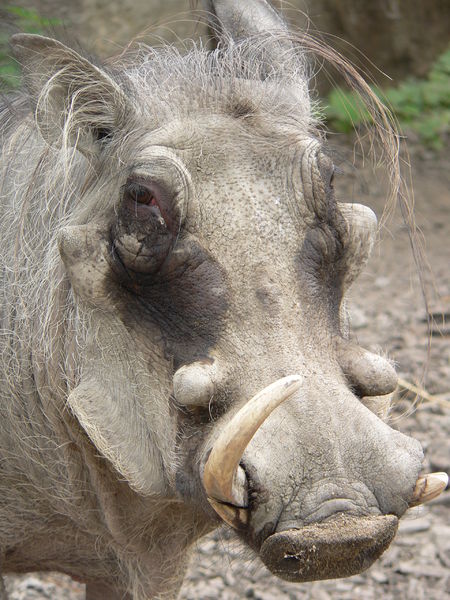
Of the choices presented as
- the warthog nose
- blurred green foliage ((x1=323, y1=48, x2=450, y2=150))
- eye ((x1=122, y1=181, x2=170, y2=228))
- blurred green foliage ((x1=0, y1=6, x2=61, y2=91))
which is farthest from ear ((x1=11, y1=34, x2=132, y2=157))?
blurred green foliage ((x1=323, y1=48, x2=450, y2=150))

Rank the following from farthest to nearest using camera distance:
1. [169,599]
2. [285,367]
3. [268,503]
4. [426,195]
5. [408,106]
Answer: [408,106]
[426,195]
[169,599]
[285,367]
[268,503]

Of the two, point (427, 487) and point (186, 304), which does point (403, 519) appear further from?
point (186, 304)

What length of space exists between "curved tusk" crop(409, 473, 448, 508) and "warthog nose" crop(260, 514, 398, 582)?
116 mm

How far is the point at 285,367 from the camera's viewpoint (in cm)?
216

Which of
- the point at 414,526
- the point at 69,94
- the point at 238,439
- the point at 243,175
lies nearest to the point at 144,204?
the point at 243,175

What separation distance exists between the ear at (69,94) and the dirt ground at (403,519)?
69 centimetres

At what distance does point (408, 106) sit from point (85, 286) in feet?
22.9

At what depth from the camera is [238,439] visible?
197cm

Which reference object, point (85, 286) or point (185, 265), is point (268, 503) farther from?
point (85, 286)

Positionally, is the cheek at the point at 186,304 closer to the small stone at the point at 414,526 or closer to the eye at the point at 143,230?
the eye at the point at 143,230

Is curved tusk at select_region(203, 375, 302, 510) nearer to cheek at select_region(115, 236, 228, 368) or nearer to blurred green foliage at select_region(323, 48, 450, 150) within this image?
cheek at select_region(115, 236, 228, 368)

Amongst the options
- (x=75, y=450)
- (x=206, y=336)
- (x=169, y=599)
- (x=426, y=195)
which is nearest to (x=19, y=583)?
(x=169, y=599)

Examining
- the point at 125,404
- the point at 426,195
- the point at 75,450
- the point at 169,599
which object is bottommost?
the point at 426,195

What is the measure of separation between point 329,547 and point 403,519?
591 mm
